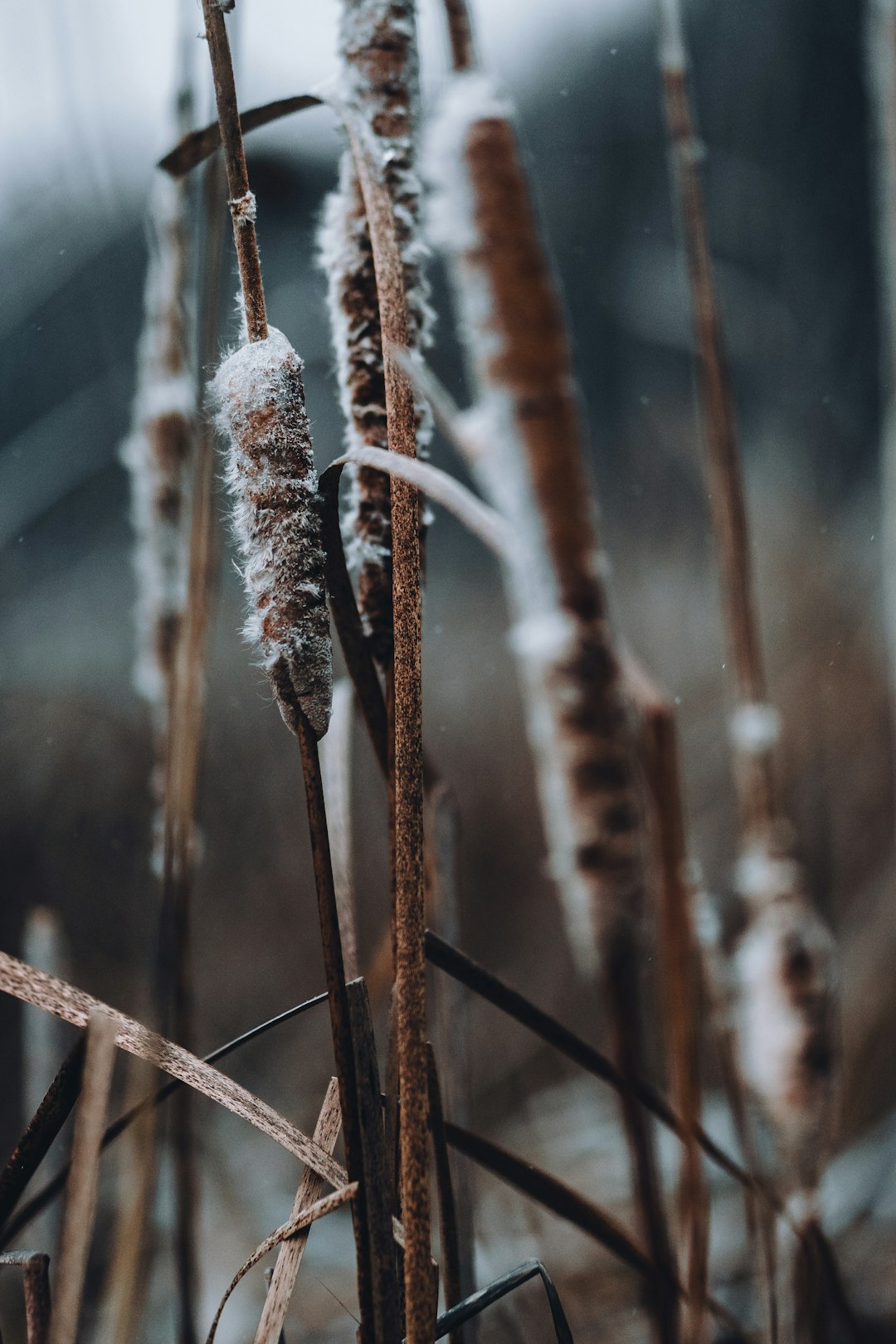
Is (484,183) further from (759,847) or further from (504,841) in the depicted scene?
(504,841)

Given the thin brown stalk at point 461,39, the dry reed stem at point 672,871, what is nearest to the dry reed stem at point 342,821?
the dry reed stem at point 672,871

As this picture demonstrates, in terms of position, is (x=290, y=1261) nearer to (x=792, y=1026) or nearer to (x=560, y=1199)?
(x=560, y=1199)

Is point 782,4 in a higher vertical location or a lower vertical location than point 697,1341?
higher

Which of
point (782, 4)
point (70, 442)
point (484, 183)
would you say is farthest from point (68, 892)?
point (782, 4)

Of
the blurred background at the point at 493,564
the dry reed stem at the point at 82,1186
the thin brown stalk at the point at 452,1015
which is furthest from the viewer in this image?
the blurred background at the point at 493,564

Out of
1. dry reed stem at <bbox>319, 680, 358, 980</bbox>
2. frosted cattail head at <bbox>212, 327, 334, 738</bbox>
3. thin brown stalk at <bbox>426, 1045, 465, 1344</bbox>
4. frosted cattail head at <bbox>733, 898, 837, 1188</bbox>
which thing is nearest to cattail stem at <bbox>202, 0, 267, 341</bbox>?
frosted cattail head at <bbox>212, 327, 334, 738</bbox>

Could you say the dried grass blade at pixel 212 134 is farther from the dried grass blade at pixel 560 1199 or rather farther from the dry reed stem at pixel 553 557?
the dried grass blade at pixel 560 1199

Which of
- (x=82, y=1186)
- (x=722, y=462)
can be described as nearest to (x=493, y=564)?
(x=722, y=462)
